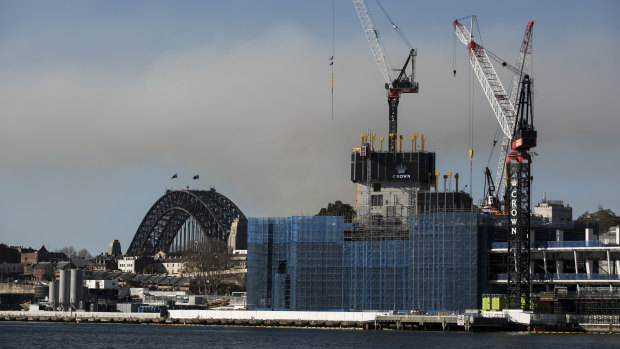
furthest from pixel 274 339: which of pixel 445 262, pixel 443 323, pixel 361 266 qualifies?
pixel 445 262

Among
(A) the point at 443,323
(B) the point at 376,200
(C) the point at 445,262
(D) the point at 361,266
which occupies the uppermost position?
(B) the point at 376,200

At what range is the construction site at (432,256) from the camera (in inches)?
6176

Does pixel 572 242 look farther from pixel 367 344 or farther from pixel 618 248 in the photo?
pixel 367 344

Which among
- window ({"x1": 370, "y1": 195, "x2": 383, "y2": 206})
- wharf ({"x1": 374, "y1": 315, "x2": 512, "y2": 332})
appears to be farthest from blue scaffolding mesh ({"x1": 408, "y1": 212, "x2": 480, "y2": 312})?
window ({"x1": 370, "y1": 195, "x2": 383, "y2": 206})

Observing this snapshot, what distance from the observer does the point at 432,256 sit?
6486 inches

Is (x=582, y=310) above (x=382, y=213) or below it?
below

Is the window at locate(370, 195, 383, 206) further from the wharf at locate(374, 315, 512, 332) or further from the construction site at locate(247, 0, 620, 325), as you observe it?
the wharf at locate(374, 315, 512, 332)

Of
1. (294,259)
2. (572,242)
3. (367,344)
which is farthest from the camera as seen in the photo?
(294,259)

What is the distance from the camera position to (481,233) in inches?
6437

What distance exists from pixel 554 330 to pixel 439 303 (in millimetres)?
20286

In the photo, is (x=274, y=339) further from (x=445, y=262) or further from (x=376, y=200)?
(x=376, y=200)

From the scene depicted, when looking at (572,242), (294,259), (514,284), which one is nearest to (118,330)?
(294,259)

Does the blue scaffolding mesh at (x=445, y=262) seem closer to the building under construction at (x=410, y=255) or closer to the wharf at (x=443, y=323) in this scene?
the building under construction at (x=410, y=255)

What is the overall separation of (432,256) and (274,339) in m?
34.9
